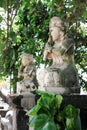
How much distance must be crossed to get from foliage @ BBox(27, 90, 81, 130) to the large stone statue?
108 cm

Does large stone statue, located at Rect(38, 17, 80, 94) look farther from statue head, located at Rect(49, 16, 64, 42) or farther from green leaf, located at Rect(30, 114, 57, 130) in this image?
green leaf, located at Rect(30, 114, 57, 130)

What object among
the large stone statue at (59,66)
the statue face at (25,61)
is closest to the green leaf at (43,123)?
the large stone statue at (59,66)

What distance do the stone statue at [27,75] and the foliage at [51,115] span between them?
2508mm

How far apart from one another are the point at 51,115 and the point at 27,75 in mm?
2734

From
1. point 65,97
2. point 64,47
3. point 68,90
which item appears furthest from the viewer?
point 64,47

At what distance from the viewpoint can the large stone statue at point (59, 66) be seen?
4218 mm

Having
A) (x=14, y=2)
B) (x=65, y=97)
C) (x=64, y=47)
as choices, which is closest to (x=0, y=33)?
(x=14, y=2)

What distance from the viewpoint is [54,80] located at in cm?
425

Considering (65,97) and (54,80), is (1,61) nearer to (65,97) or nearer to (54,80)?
(54,80)

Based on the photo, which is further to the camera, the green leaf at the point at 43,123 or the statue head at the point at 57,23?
the statue head at the point at 57,23

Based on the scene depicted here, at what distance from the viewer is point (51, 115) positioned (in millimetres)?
2986

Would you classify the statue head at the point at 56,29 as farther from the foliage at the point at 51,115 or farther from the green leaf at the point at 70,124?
the green leaf at the point at 70,124

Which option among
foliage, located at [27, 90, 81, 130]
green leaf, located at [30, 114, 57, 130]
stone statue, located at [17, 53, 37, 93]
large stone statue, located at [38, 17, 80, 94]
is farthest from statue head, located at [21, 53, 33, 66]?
green leaf, located at [30, 114, 57, 130]

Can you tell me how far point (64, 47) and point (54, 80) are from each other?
1.71 ft
